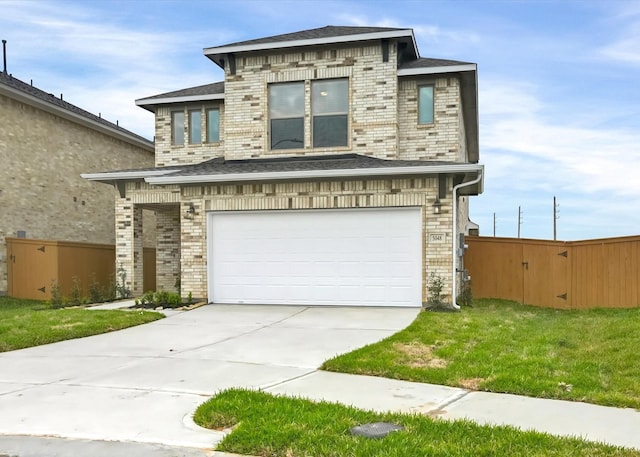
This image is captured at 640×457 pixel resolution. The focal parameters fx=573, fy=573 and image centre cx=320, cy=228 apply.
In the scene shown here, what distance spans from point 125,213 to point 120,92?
1329cm

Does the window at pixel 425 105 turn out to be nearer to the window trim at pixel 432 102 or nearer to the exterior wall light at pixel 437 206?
the window trim at pixel 432 102

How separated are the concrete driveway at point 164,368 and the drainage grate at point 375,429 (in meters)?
1.12

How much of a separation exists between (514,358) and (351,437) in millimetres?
3737

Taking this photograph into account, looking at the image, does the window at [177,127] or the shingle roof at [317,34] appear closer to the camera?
the shingle roof at [317,34]

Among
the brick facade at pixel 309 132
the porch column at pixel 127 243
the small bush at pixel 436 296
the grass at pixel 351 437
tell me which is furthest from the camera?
the porch column at pixel 127 243

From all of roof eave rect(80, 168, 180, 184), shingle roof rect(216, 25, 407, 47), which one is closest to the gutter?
roof eave rect(80, 168, 180, 184)

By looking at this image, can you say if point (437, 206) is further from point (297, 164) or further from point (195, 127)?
point (195, 127)

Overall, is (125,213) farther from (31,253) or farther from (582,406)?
(582,406)

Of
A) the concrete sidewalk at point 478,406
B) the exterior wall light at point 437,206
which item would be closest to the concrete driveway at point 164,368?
the concrete sidewalk at point 478,406

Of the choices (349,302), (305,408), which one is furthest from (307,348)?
(349,302)

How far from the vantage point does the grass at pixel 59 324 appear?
31.2 feet

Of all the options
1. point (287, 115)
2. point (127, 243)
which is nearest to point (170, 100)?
point (287, 115)

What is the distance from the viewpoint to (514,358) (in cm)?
738

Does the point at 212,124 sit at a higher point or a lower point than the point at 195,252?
higher
